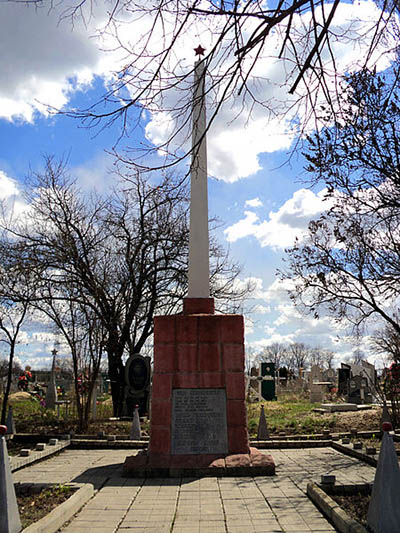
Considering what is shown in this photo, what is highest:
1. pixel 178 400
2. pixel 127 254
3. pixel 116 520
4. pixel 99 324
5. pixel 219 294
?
pixel 127 254

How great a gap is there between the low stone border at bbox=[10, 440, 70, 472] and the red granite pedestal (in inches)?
73.6

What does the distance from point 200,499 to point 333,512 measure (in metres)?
1.59

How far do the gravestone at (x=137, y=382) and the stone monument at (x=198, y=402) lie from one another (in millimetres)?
7493

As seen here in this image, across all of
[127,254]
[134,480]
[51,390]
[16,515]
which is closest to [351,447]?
[134,480]

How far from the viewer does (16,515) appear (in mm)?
4156

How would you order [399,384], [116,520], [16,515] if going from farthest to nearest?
1. [399,384]
2. [116,520]
3. [16,515]

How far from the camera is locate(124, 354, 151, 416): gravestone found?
15086mm

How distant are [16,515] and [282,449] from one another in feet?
21.0

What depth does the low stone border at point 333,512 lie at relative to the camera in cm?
434

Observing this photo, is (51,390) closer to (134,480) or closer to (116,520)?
(134,480)

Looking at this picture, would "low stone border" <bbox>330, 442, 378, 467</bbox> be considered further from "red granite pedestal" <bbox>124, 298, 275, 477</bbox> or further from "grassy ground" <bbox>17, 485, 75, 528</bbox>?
"grassy ground" <bbox>17, 485, 75, 528</bbox>

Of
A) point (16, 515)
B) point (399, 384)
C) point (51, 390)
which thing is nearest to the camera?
point (16, 515)

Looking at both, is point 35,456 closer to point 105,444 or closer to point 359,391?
point 105,444

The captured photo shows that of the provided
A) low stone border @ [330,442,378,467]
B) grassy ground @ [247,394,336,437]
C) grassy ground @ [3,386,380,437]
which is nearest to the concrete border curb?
low stone border @ [330,442,378,467]
